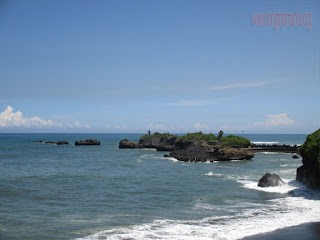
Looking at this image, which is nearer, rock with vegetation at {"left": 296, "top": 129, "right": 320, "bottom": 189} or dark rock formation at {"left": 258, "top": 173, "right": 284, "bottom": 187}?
rock with vegetation at {"left": 296, "top": 129, "right": 320, "bottom": 189}

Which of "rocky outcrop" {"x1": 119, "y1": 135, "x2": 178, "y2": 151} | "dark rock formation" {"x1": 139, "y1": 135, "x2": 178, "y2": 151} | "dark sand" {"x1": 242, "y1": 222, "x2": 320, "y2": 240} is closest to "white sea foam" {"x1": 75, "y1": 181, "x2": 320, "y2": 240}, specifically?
"dark sand" {"x1": 242, "y1": 222, "x2": 320, "y2": 240}

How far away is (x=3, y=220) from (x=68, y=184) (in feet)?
48.1

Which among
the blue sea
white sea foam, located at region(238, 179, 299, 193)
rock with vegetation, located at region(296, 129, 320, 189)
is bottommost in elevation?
the blue sea

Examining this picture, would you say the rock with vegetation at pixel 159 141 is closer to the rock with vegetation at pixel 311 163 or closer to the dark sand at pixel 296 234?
the rock with vegetation at pixel 311 163

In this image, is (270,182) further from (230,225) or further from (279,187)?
(230,225)

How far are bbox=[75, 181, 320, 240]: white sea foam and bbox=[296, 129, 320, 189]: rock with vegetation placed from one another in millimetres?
6249

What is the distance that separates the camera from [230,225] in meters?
19.8

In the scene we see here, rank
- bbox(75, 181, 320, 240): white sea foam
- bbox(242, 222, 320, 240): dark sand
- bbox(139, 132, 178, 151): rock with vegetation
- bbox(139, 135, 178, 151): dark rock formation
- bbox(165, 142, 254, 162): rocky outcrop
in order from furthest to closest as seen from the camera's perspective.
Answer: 1. bbox(139, 132, 178, 151): rock with vegetation
2. bbox(139, 135, 178, 151): dark rock formation
3. bbox(165, 142, 254, 162): rocky outcrop
4. bbox(75, 181, 320, 240): white sea foam
5. bbox(242, 222, 320, 240): dark sand

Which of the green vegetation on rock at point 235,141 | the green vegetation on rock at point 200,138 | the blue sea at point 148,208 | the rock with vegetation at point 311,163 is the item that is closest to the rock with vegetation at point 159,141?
the green vegetation on rock at point 200,138

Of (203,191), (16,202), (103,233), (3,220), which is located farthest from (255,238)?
(16,202)

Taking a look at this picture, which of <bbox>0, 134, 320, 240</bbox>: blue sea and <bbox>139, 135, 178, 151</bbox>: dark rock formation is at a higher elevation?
<bbox>139, 135, 178, 151</bbox>: dark rock formation

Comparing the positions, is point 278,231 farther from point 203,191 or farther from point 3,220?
point 3,220

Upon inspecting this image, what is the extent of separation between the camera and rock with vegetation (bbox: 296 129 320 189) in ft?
102

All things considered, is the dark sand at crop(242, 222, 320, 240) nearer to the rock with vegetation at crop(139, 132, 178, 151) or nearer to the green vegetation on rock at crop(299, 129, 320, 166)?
the green vegetation on rock at crop(299, 129, 320, 166)
